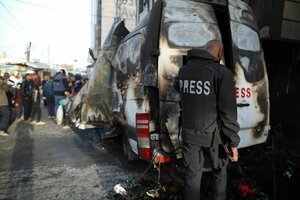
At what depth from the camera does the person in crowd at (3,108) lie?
23.8ft

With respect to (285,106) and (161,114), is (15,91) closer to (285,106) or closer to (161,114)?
(161,114)

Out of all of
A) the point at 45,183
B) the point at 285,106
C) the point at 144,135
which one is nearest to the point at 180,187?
the point at 144,135

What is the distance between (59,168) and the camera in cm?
499

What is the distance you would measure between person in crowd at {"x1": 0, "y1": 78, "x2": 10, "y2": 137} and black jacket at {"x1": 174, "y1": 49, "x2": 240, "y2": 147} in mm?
6102

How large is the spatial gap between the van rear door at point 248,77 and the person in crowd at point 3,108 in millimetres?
6025

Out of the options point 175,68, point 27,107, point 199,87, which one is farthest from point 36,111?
point 199,87

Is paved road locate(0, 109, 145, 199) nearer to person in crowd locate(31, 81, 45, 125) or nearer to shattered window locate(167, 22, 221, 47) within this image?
person in crowd locate(31, 81, 45, 125)

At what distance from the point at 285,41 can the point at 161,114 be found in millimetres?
4700

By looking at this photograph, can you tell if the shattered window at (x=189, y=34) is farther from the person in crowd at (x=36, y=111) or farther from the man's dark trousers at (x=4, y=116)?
the person in crowd at (x=36, y=111)

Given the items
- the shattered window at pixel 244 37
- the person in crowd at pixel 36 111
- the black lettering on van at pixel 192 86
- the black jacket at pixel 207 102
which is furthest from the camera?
the person in crowd at pixel 36 111

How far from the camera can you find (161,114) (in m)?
3.72

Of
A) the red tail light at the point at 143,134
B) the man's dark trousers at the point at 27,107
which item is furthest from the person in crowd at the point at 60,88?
the red tail light at the point at 143,134

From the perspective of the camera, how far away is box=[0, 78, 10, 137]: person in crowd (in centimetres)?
726

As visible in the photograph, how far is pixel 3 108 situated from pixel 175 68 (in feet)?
18.6
